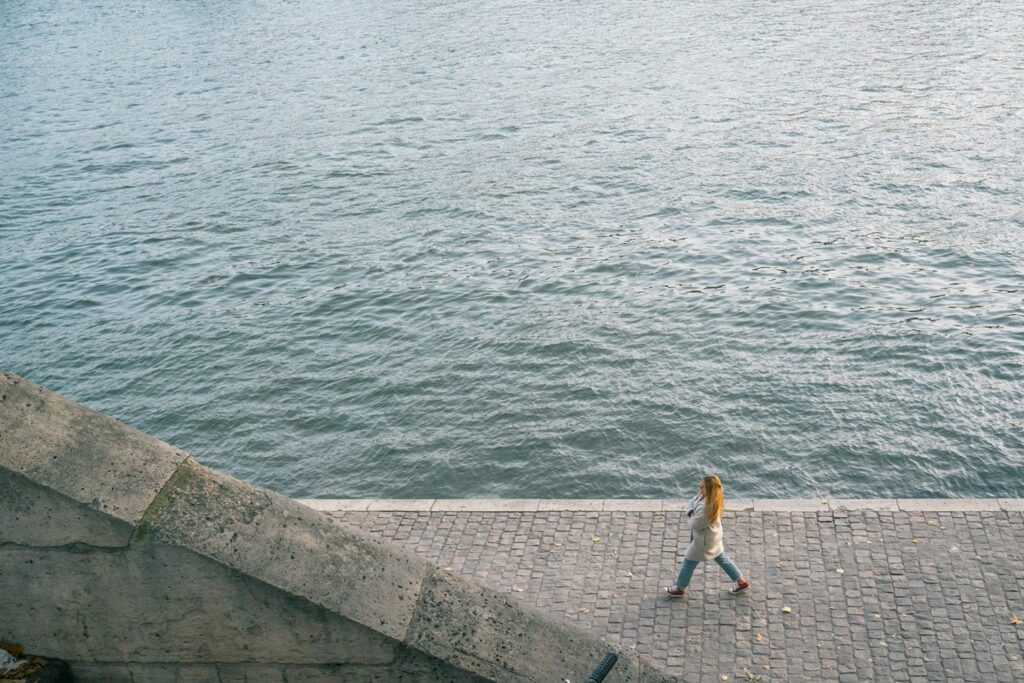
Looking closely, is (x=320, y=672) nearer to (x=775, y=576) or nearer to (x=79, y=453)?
(x=79, y=453)

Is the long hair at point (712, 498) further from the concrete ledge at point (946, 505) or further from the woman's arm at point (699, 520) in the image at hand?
the concrete ledge at point (946, 505)

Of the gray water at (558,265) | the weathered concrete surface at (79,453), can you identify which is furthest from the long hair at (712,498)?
the weathered concrete surface at (79,453)

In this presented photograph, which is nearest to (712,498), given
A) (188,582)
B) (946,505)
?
(946,505)

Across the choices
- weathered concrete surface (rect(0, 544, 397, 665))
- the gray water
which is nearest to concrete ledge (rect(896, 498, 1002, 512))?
the gray water

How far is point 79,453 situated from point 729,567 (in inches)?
270

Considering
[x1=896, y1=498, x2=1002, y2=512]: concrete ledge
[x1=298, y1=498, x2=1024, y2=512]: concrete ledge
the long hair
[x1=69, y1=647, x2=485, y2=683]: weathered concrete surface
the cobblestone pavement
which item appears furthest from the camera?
[x1=298, y1=498, x2=1024, y2=512]: concrete ledge

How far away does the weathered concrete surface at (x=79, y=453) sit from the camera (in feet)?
21.1

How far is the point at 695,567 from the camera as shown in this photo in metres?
11.7

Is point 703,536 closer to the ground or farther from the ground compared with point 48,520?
closer to the ground

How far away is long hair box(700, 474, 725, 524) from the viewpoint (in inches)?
Answer: 442

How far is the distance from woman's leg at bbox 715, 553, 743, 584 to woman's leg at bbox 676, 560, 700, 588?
0.25m

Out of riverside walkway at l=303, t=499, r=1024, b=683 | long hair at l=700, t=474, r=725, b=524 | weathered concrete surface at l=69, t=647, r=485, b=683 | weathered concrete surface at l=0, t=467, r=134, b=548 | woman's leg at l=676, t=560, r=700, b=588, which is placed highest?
weathered concrete surface at l=0, t=467, r=134, b=548

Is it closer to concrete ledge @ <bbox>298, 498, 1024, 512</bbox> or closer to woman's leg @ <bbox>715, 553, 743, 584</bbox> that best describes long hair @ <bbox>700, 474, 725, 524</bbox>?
woman's leg @ <bbox>715, 553, 743, 584</bbox>

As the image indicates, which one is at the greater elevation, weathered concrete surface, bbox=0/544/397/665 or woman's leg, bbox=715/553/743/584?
weathered concrete surface, bbox=0/544/397/665
